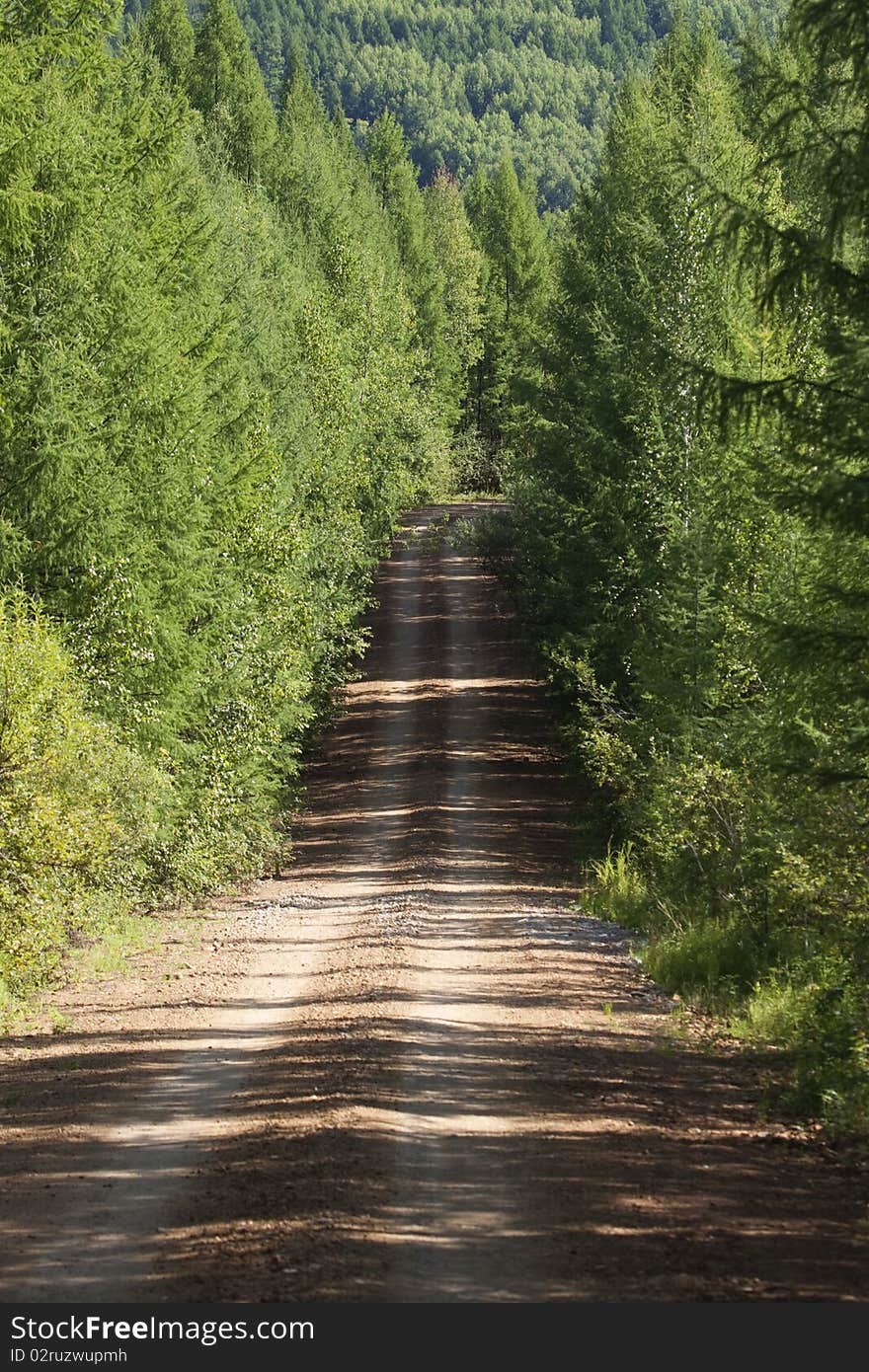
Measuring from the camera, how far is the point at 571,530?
30031mm

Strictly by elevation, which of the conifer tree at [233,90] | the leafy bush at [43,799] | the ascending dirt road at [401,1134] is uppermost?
the conifer tree at [233,90]

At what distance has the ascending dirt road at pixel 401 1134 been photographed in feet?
24.7

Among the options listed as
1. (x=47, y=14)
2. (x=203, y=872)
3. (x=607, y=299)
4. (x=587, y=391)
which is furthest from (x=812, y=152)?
(x=607, y=299)

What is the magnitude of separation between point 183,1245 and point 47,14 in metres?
16.0

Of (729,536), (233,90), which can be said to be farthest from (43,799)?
(233,90)

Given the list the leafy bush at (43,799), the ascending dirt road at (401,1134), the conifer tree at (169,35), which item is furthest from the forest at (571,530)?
the conifer tree at (169,35)

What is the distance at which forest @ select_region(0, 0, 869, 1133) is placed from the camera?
10695 millimetres

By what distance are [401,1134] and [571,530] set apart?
21159 millimetres

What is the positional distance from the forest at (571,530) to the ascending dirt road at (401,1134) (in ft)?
4.17

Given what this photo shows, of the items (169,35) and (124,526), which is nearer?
(124,526)

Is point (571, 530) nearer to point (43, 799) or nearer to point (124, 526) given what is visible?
point (124, 526)

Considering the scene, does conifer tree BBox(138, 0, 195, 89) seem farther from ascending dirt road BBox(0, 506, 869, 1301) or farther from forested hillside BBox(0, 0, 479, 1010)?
ascending dirt road BBox(0, 506, 869, 1301)

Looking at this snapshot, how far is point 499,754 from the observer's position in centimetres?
3762

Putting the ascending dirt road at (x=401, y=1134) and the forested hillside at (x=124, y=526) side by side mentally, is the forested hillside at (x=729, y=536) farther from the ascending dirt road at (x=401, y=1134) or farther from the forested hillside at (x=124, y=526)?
the forested hillside at (x=124, y=526)
